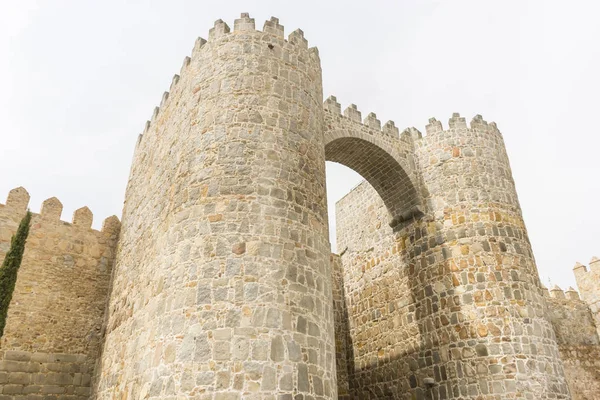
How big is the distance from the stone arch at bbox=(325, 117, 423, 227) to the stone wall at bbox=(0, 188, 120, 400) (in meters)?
7.41

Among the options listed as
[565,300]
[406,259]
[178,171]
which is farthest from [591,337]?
[178,171]

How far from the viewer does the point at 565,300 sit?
20781 mm

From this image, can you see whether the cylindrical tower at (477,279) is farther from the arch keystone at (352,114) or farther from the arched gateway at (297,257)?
the arch keystone at (352,114)

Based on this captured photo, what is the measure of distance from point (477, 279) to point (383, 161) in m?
4.41

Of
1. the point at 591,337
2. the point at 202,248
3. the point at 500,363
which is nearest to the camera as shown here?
the point at 202,248

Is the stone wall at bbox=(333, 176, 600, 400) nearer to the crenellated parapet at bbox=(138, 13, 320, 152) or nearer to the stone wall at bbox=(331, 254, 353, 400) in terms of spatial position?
the stone wall at bbox=(331, 254, 353, 400)

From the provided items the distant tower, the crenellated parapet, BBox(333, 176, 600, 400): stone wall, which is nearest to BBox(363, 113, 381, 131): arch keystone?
BBox(333, 176, 600, 400): stone wall

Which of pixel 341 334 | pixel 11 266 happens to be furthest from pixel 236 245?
pixel 341 334

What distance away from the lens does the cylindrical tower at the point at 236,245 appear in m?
7.03

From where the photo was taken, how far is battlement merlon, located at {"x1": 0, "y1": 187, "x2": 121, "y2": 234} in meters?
12.7

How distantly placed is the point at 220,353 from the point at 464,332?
6742 mm

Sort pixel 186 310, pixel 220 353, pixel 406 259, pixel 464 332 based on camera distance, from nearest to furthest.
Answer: pixel 220 353 → pixel 186 310 → pixel 464 332 → pixel 406 259

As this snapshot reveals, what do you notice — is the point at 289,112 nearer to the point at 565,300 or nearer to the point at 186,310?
the point at 186,310

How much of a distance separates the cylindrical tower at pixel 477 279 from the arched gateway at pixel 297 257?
40 mm
